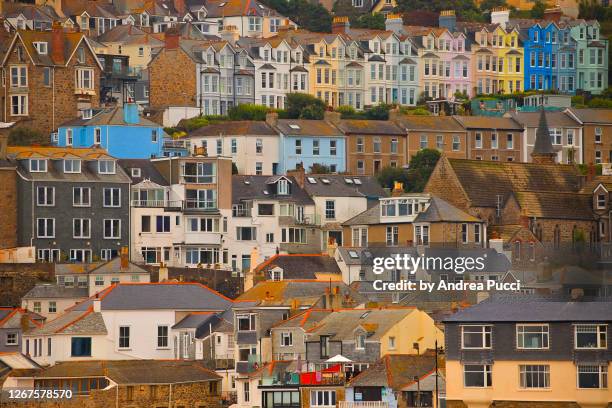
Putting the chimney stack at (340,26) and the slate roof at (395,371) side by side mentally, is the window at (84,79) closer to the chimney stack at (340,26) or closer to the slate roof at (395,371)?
the chimney stack at (340,26)

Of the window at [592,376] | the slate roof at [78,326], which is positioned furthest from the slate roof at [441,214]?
the window at [592,376]

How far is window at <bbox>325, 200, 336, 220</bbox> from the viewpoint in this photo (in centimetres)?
13950

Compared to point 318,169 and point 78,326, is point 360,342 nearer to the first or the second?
point 78,326

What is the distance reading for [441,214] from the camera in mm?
130750

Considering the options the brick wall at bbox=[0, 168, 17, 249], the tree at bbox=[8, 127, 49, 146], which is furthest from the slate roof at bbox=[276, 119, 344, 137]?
the brick wall at bbox=[0, 168, 17, 249]

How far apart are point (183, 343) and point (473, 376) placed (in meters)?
32.8

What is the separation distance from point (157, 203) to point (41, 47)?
765 inches

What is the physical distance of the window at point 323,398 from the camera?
89.5 meters

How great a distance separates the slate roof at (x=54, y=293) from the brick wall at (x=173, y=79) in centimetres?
4062

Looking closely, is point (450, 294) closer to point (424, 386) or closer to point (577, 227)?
point (424, 386)

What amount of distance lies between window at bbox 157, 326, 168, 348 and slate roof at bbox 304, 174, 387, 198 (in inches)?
1217

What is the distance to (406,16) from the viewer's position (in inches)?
7603

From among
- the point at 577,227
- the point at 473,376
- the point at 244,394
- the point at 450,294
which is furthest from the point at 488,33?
the point at 473,376

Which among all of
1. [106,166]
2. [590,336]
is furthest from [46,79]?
[590,336]
